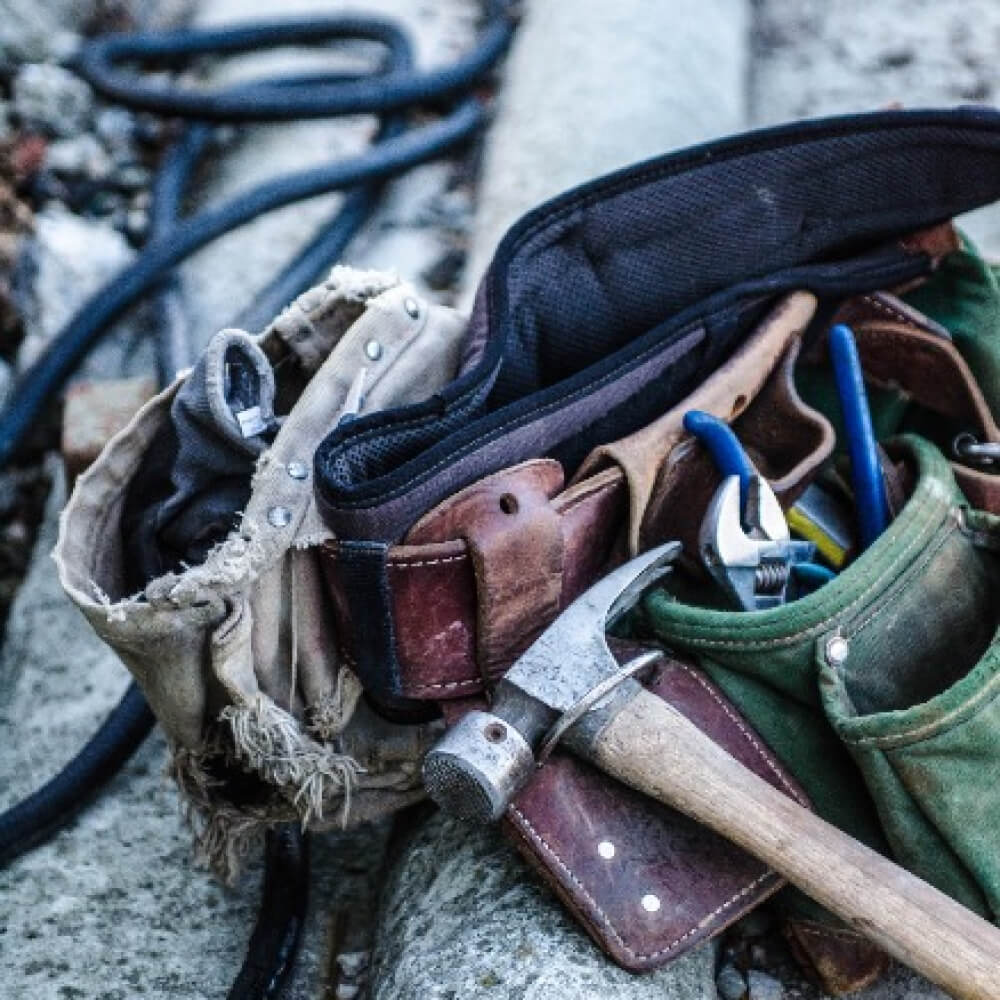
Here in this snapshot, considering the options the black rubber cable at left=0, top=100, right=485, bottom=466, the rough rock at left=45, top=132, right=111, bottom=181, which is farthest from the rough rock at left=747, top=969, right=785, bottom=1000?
the rough rock at left=45, top=132, right=111, bottom=181

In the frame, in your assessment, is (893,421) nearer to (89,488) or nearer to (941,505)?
(941,505)

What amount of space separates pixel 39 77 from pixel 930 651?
7.87 feet

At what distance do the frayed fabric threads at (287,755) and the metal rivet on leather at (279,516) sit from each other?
0.17 meters

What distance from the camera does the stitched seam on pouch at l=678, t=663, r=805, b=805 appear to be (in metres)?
1.29

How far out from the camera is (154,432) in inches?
53.5

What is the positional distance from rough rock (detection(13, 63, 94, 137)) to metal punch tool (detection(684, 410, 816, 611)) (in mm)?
1986

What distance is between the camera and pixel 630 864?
48.7 inches

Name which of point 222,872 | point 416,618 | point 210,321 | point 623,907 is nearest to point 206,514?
point 416,618

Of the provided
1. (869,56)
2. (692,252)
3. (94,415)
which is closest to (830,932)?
(692,252)

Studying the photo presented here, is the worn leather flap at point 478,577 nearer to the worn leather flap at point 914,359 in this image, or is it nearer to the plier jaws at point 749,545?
the plier jaws at point 749,545

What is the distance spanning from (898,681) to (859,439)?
1.01 ft

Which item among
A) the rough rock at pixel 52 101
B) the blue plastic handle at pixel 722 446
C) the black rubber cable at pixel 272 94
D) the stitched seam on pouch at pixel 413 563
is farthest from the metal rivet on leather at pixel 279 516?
the rough rock at pixel 52 101

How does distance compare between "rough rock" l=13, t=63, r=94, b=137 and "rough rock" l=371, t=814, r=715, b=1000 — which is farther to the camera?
"rough rock" l=13, t=63, r=94, b=137

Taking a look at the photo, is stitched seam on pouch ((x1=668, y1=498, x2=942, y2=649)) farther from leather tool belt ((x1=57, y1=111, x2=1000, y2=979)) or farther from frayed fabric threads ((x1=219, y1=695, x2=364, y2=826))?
frayed fabric threads ((x1=219, y1=695, x2=364, y2=826))
